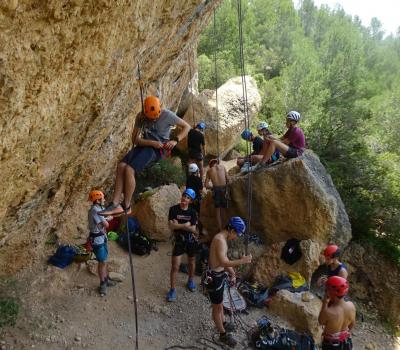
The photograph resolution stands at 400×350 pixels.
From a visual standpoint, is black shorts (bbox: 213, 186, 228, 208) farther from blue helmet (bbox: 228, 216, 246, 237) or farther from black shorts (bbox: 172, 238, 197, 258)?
blue helmet (bbox: 228, 216, 246, 237)

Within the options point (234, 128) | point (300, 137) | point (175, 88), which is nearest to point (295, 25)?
point (234, 128)

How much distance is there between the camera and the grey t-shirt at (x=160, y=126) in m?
4.64

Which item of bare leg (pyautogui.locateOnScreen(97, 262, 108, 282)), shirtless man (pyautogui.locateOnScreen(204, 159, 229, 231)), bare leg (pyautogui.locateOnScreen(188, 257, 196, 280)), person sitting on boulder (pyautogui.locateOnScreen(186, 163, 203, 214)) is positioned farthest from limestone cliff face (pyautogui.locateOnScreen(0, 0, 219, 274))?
bare leg (pyautogui.locateOnScreen(188, 257, 196, 280))

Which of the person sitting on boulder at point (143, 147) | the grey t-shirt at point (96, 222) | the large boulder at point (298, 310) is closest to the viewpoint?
the person sitting on boulder at point (143, 147)

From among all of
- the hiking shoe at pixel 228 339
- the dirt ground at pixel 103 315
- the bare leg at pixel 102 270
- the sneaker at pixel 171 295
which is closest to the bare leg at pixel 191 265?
the dirt ground at pixel 103 315

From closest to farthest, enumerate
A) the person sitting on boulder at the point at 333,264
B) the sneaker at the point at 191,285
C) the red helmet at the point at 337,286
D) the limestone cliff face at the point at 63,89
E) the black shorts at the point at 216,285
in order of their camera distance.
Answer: the limestone cliff face at the point at 63,89 < the red helmet at the point at 337,286 < the black shorts at the point at 216,285 < the person sitting on boulder at the point at 333,264 < the sneaker at the point at 191,285

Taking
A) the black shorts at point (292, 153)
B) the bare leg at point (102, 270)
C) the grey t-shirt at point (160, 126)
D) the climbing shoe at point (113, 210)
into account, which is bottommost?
the bare leg at point (102, 270)

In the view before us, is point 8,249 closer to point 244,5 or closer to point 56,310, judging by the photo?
point 56,310

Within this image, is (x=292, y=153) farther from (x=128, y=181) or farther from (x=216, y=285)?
(x=128, y=181)

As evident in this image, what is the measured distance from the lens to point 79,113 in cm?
459

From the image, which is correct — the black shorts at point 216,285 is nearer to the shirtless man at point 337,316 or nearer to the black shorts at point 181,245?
the black shorts at point 181,245

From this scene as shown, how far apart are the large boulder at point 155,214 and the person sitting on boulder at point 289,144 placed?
2.45 metres

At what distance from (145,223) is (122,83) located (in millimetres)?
3773

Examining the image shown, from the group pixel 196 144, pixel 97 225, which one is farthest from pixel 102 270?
pixel 196 144
